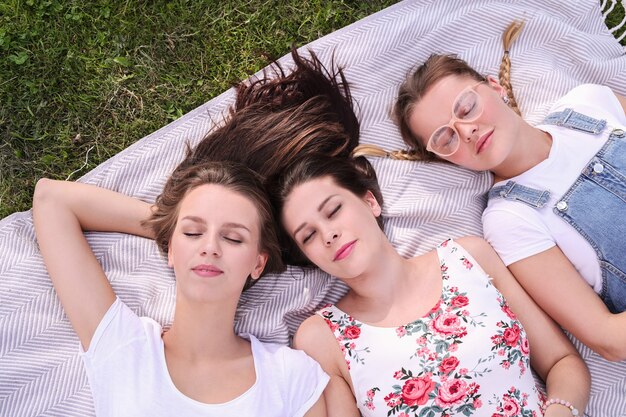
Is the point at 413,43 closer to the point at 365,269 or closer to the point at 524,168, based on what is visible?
the point at 524,168

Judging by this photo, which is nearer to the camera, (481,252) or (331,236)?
(331,236)

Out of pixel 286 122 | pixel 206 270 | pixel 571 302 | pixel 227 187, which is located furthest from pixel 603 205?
pixel 206 270

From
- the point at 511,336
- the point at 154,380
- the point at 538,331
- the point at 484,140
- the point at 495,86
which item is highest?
the point at 495,86

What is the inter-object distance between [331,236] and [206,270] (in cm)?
61

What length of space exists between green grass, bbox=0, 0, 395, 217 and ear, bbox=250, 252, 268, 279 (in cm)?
111

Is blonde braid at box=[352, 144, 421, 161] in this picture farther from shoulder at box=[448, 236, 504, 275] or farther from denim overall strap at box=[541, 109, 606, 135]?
denim overall strap at box=[541, 109, 606, 135]

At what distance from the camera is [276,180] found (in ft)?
11.4

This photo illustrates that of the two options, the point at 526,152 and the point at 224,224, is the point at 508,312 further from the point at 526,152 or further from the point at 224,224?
the point at 224,224

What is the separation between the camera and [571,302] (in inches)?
131

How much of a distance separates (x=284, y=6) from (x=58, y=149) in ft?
5.19

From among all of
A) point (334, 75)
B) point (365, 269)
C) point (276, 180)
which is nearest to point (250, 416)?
point (365, 269)

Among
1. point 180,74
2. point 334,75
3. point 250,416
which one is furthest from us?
point 180,74

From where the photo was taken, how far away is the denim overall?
11.1ft

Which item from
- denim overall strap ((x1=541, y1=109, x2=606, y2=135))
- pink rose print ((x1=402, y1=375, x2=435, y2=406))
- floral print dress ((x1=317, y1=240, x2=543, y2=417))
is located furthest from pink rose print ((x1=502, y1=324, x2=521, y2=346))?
denim overall strap ((x1=541, y1=109, x2=606, y2=135))
